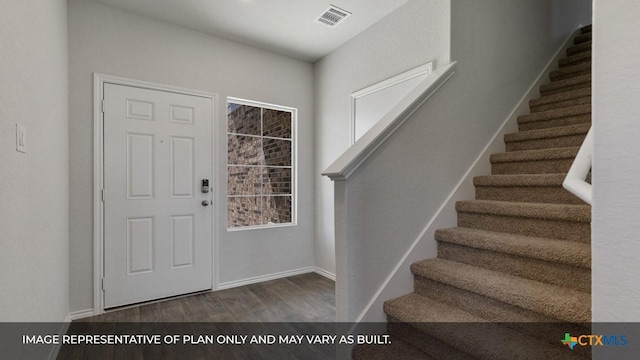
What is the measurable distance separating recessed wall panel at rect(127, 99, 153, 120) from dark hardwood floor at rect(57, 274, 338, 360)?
1.74 metres

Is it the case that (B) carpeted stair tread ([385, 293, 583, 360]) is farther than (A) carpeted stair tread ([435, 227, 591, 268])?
No

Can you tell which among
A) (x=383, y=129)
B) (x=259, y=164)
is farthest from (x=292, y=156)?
(x=383, y=129)

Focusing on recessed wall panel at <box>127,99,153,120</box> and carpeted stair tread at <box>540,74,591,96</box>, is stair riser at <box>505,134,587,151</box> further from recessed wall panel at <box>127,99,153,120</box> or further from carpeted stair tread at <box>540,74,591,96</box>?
recessed wall panel at <box>127,99,153,120</box>

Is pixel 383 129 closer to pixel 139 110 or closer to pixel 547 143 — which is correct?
pixel 547 143

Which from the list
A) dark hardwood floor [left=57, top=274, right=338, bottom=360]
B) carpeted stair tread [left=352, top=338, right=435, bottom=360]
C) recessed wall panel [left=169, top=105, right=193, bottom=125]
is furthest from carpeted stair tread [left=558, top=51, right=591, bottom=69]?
recessed wall panel [left=169, top=105, right=193, bottom=125]

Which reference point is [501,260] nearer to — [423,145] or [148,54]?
[423,145]

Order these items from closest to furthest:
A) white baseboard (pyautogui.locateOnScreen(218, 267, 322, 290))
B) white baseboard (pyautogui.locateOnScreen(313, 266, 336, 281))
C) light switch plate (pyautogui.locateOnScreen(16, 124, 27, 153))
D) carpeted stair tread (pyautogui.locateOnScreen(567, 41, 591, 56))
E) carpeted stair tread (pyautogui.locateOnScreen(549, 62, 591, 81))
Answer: light switch plate (pyautogui.locateOnScreen(16, 124, 27, 153)), carpeted stair tread (pyautogui.locateOnScreen(549, 62, 591, 81)), carpeted stair tread (pyautogui.locateOnScreen(567, 41, 591, 56)), white baseboard (pyautogui.locateOnScreen(218, 267, 322, 290)), white baseboard (pyautogui.locateOnScreen(313, 266, 336, 281))

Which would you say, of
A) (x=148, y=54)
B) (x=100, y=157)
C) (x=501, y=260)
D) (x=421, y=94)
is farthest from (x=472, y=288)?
(x=148, y=54)

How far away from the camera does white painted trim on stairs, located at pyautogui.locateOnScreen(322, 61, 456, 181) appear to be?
1522mm

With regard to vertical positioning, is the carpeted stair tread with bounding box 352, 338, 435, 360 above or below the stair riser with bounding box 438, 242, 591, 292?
below

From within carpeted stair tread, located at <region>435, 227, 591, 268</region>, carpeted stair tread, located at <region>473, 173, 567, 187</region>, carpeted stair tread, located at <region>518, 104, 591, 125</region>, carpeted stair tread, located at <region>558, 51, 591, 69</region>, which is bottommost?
carpeted stair tread, located at <region>435, 227, 591, 268</region>

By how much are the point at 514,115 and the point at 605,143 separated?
6.44 ft

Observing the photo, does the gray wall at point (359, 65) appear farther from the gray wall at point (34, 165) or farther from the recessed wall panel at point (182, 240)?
the gray wall at point (34, 165)

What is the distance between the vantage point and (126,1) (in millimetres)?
2492
